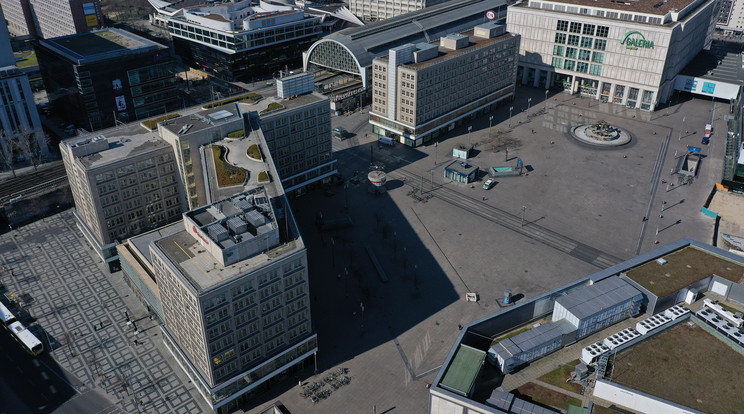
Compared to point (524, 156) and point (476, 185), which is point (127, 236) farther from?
point (524, 156)

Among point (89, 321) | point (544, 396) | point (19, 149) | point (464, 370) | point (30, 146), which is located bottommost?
point (89, 321)

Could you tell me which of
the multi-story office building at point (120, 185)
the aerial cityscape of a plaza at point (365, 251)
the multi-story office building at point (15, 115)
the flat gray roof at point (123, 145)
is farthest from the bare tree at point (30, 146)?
the flat gray roof at point (123, 145)

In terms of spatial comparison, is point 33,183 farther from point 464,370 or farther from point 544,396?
point 544,396

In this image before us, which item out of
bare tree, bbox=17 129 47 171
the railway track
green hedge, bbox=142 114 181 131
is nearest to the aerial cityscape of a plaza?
bare tree, bbox=17 129 47 171

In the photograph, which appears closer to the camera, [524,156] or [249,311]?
[249,311]

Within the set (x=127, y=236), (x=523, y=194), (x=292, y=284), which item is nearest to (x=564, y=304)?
(x=292, y=284)

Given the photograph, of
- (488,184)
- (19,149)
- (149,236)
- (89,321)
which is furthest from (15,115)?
(488,184)

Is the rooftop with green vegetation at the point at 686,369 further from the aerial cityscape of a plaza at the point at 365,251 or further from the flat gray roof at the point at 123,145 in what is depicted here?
the flat gray roof at the point at 123,145
